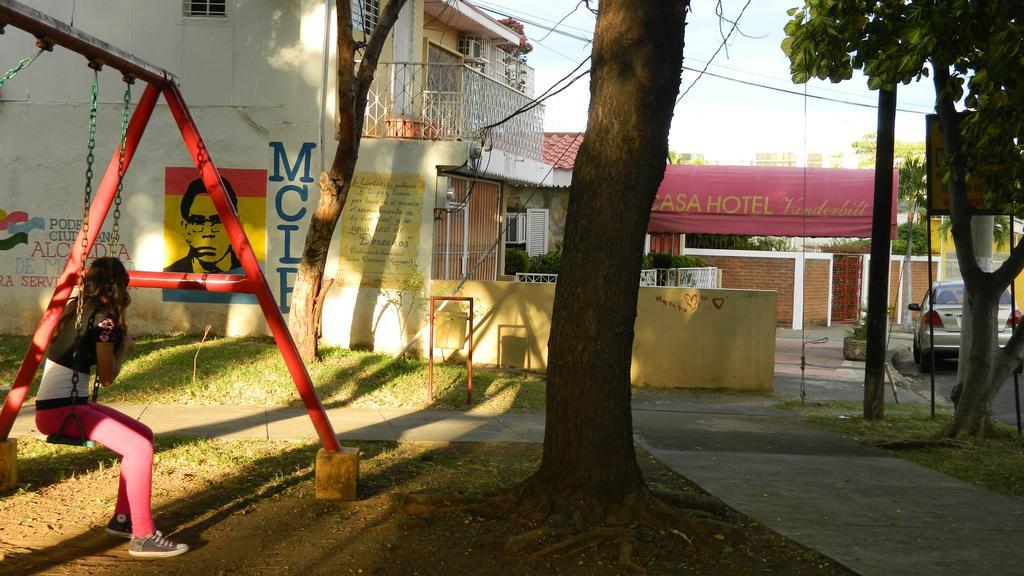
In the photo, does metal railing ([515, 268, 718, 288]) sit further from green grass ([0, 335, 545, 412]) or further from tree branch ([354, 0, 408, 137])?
tree branch ([354, 0, 408, 137])

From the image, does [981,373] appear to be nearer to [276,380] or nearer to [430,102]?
[276,380]

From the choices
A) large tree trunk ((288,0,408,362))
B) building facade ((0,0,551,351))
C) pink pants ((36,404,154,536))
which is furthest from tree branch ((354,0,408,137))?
pink pants ((36,404,154,536))

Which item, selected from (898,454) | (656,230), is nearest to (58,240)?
(656,230)

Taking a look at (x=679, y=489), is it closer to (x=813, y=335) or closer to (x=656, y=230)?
(x=656, y=230)

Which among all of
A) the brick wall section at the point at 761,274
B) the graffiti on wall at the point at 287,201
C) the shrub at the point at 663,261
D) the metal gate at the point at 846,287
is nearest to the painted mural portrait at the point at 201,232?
the graffiti on wall at the point at 287,201

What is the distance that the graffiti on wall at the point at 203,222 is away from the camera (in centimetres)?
1420

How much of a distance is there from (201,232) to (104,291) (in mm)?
8951

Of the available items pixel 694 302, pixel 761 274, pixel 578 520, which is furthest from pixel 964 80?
pixel 761 274

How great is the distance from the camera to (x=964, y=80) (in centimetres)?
952

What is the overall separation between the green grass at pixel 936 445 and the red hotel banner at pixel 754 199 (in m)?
Answer: 5.82

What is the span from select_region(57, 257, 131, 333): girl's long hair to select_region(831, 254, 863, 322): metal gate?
26.4m

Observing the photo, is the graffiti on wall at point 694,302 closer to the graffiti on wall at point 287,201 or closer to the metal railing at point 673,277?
the metal railing at point 673,277

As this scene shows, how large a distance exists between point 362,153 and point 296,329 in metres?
2.84

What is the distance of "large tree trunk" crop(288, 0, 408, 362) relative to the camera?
11.7 m
